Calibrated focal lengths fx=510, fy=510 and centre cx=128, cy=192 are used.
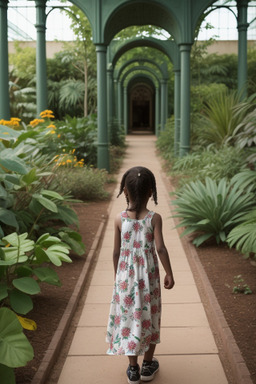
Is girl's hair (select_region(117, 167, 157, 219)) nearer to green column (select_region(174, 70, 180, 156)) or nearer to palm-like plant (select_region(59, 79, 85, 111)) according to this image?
green column (select_region(174, 70, 180, 156))

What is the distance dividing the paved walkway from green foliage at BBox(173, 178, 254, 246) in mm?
734

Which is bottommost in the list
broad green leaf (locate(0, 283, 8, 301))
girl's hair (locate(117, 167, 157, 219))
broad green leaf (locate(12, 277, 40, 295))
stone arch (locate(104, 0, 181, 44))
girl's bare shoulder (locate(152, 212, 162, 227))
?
broad green leaf (locate(0, 283, 8, 301))

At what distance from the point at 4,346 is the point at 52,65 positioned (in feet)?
87.3

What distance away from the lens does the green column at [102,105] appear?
38.5 ft

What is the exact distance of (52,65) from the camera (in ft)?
91.2

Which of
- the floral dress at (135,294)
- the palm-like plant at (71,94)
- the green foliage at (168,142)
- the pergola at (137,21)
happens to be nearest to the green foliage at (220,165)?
the pergola at (137,21)

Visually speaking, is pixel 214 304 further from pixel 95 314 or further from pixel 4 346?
pixel 4 346

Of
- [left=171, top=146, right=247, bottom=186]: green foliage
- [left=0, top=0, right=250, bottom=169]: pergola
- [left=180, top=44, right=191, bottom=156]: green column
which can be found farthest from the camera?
[left=180, top=44, right=191, bottom=156]: green column

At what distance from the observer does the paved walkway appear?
3.21 meters

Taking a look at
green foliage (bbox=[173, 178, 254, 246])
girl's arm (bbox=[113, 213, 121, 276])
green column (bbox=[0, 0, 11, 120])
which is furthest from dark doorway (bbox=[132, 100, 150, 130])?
girl's arm (bbox=[113, 213, 121, 276])

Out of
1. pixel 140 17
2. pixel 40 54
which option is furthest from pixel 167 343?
pixel 140 17

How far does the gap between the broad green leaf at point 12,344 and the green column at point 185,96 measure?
32.1ft

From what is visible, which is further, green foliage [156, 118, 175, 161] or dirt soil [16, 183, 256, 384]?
green foliage [156, 118, 175, 161]

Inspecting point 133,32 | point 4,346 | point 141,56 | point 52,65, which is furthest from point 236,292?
point 52,65
